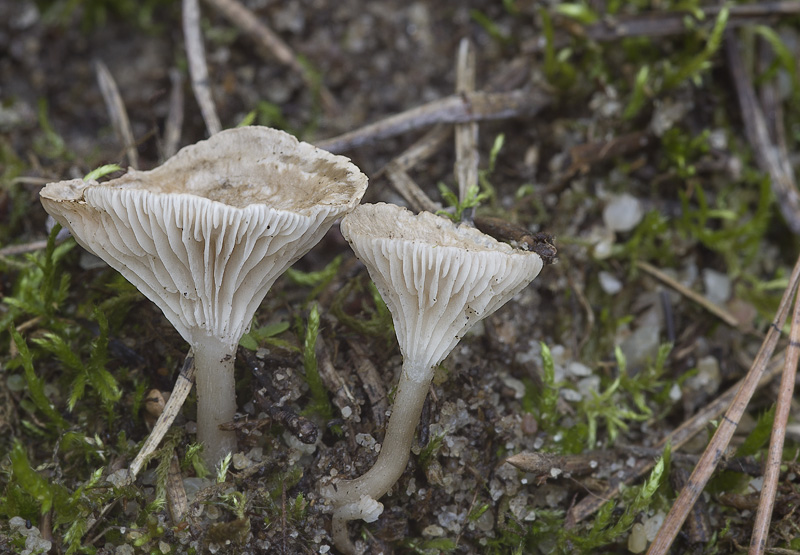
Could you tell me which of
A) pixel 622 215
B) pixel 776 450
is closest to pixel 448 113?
pixel 622 215

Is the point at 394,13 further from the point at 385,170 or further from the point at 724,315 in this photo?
the point at 724,315

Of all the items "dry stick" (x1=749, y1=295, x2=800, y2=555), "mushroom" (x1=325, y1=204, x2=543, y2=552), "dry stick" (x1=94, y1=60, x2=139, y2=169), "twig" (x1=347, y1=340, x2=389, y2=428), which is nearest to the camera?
"mushroom" (x1=325, y1=204, x2=543, y2=552)

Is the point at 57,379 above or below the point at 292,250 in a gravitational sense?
below

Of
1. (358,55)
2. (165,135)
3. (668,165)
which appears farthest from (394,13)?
(668,165)

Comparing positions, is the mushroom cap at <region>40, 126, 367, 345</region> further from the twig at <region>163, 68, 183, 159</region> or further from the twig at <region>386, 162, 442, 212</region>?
the twig at <region>163, 68, 183, 159</region>

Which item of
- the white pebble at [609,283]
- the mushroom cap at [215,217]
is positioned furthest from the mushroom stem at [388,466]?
the white pebble at [609,283]

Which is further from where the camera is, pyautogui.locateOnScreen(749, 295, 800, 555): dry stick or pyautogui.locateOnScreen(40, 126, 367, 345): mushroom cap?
pyautogui.locateOnScreen(749, 295, 800, 555): dry stick

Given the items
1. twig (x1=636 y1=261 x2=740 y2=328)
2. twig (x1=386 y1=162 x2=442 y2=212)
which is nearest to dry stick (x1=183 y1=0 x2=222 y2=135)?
twig (x1=386 y1=162 x2=442 y2=212)
